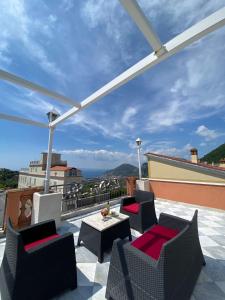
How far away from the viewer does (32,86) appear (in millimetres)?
2510

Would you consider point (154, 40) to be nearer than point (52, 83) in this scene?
Yes

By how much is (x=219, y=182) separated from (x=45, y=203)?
535cm

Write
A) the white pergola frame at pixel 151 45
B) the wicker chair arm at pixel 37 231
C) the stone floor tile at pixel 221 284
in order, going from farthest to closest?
the wicker chair arm at pixel 37 231 < the stone floor tile at pixel 221 284 < the white pergola frame at pixel 151 45

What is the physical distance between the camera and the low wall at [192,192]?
4.96 m

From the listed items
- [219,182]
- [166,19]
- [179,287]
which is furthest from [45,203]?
[219,182]

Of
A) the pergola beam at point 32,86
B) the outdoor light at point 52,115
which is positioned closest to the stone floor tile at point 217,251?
the pergola beam at point 32,86

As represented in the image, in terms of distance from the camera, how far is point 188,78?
4184mm

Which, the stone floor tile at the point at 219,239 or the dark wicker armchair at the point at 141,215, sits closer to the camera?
the stone floor tile at the point at 219,239

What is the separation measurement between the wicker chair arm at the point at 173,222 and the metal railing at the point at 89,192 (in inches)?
106

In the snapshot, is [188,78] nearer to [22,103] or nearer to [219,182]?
[219,182]

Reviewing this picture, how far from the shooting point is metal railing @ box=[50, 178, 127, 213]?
447 centimetres

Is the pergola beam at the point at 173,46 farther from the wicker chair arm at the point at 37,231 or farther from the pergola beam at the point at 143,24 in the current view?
the wicker chair arm at the point at 37,231

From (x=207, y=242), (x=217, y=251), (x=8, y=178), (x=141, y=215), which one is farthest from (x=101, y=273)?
→ (x=8, y=178)

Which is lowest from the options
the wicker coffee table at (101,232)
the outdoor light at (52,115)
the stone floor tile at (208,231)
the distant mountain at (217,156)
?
the stone floor tile at (208,231)
